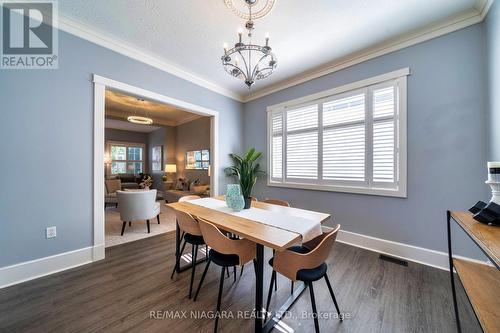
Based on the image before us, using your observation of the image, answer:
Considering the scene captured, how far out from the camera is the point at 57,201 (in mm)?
2141

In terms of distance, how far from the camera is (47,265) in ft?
6.77

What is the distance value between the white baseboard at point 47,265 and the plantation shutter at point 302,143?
326 cm

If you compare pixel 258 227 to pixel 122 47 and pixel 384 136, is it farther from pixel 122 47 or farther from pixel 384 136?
pixel 122 47

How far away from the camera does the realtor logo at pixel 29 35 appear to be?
1901 mm

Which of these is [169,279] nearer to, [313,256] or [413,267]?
[313,256]

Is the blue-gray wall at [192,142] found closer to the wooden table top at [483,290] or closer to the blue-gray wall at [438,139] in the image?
the blue-gray wall at [438,139]

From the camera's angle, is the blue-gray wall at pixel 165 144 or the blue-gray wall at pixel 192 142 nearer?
the blue-gray wall at pixel 192 142

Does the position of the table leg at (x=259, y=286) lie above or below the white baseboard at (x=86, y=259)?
above

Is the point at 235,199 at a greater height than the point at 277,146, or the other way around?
the point at 277,146

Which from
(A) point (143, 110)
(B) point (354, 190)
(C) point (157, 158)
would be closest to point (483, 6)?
(B) point (354, 190)

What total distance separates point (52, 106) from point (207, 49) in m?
2.04

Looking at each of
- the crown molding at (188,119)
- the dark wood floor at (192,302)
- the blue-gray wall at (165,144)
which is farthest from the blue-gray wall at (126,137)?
the dark wood floor at (192,302)

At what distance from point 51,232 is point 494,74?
16.4ft

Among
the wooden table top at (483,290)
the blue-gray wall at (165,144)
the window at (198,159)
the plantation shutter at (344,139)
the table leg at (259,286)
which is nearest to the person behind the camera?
the wooden table top at (483,290)
